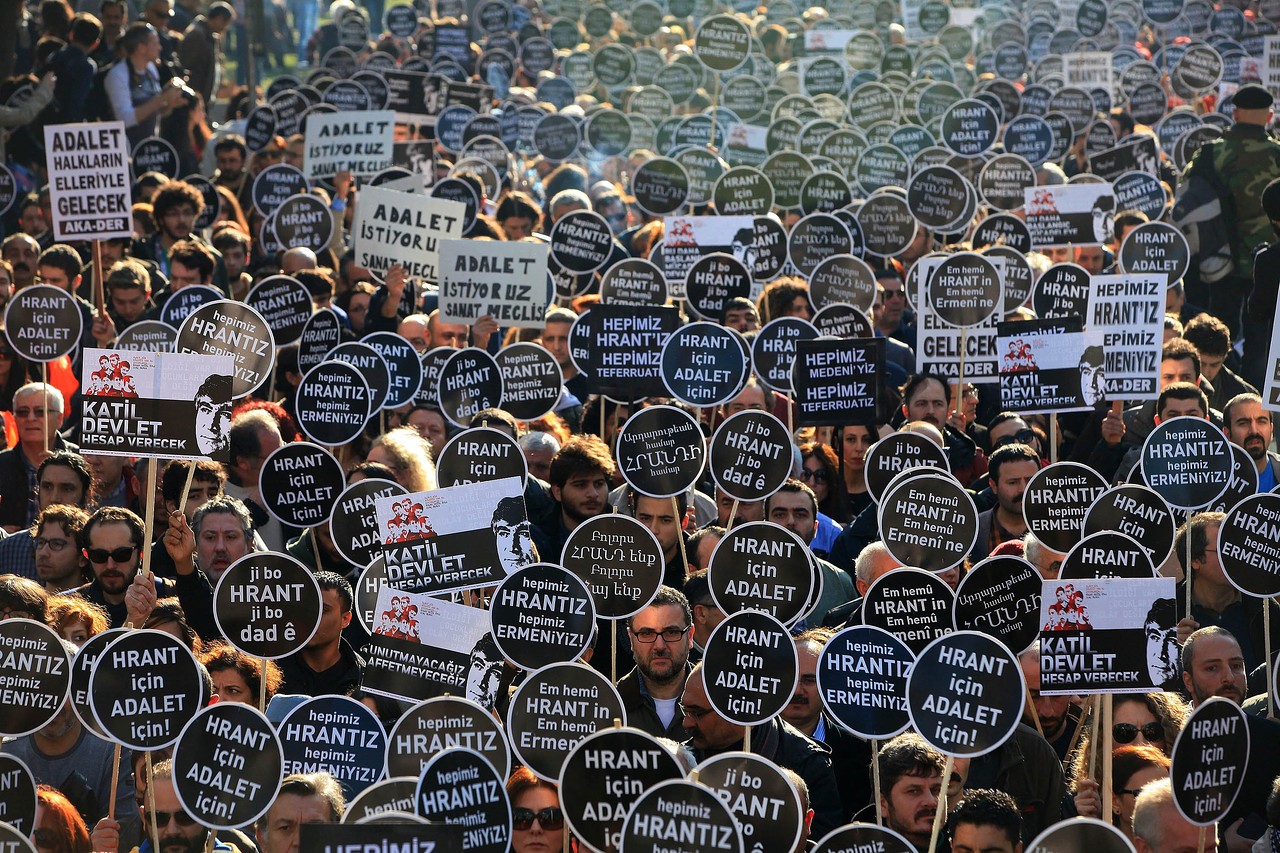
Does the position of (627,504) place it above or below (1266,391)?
below

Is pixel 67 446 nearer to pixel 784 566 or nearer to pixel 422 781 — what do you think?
pixel 784 566

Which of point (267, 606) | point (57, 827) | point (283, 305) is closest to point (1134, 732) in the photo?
point (267, 606)

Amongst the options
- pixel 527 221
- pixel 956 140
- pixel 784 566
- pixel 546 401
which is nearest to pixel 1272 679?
pixel 784 566

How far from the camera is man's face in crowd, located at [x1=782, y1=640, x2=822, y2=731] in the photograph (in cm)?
792

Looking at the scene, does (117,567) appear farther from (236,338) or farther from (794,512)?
(794,512)

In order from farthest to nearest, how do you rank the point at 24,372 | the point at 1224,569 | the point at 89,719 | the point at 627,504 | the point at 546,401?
the point at 24,372 → the point at 546,401 → the point at 627,504 → the point at 1224,569 → the point at 89,719

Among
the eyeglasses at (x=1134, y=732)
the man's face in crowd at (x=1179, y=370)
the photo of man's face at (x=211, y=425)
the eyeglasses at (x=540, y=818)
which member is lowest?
the eyeglasses at (x=1134, y=732)

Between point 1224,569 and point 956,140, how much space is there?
11.5 meters

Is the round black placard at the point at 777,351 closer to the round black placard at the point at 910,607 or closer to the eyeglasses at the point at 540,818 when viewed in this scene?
the round black placard at the point at 910,607

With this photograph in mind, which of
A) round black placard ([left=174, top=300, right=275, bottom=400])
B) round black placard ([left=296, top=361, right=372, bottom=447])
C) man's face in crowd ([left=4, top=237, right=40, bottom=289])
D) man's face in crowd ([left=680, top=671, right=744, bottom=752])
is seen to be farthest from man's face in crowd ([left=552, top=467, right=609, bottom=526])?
man's face in crowd ([left=4, top=237, right=40, bottom=289])

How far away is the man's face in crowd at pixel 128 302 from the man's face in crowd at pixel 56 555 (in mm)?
4293

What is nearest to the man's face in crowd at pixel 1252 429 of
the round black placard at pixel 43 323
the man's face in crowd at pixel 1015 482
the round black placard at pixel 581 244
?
the man's face in crowd at pixel 1015 482

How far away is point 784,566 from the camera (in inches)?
328

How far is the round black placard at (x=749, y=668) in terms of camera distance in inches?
285
